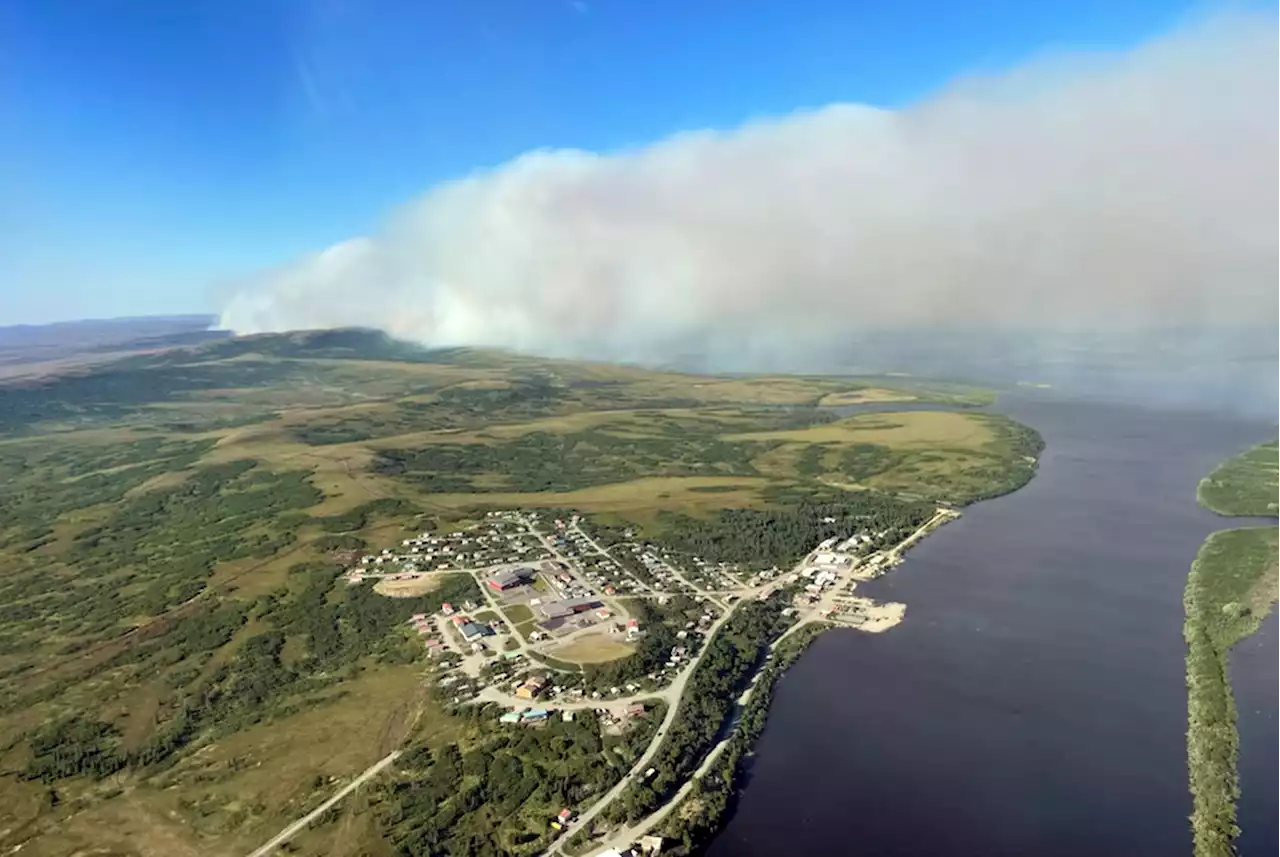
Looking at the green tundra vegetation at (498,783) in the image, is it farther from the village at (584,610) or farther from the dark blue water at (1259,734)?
the dark blue water at (1259,734)

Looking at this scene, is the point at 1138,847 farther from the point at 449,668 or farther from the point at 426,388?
the point at 426,388

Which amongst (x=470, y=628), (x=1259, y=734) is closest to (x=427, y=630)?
(x=470, y=628)

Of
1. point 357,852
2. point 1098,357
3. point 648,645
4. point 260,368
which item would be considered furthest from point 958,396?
point 260,368

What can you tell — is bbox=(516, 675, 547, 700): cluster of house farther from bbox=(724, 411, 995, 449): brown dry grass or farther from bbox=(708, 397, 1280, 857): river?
bbox=(724, 411, 995, 449): brown dry grass

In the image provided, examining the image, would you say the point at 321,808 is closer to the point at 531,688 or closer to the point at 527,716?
the point at 527,716

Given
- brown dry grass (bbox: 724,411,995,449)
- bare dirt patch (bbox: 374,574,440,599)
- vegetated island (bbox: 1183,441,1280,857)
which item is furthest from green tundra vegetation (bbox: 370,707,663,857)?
brown dry grass (bbox: 724,411,995,449)
